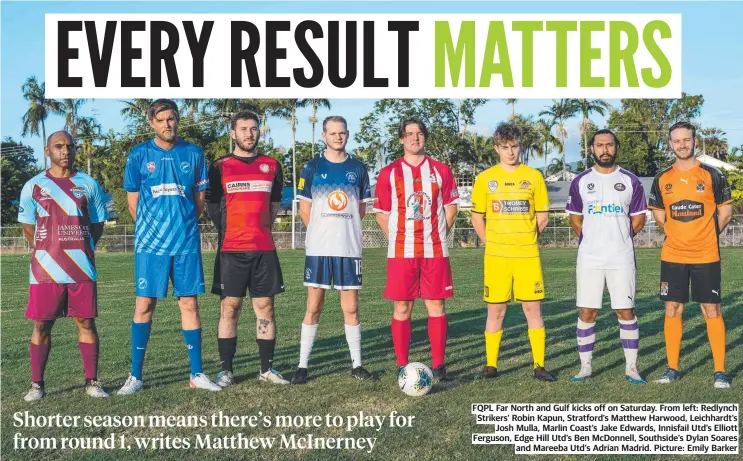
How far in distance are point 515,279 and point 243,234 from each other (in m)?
2.57

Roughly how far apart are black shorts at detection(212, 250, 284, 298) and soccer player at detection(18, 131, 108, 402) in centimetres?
113

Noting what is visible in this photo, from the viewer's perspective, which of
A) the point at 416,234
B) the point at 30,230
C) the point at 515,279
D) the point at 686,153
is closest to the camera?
the point at 30,230

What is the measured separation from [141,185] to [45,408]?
201 cm

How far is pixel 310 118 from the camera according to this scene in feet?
162

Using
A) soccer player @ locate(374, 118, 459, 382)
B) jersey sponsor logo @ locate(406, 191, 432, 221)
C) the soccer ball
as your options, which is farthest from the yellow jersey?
the soccer ball

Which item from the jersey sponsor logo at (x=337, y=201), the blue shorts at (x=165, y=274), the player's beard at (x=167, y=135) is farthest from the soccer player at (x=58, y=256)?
the jersey sponsor logo at (x=337, y=201)

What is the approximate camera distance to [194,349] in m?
6.65

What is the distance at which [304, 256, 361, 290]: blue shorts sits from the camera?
6.82 m

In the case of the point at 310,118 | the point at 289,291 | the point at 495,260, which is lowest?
Result: the point at 289,291

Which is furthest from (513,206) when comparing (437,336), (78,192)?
(78,192)

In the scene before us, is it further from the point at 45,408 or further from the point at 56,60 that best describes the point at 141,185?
the point at 56,60

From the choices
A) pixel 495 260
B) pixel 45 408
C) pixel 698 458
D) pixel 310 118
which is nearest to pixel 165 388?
pixel 45 408

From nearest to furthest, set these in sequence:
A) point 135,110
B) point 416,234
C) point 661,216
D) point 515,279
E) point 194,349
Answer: point 194,349
point 416,234
point 515,279
point 661,216
point 135,110

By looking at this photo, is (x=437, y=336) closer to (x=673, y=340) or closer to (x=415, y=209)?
(x=415, y=209)
